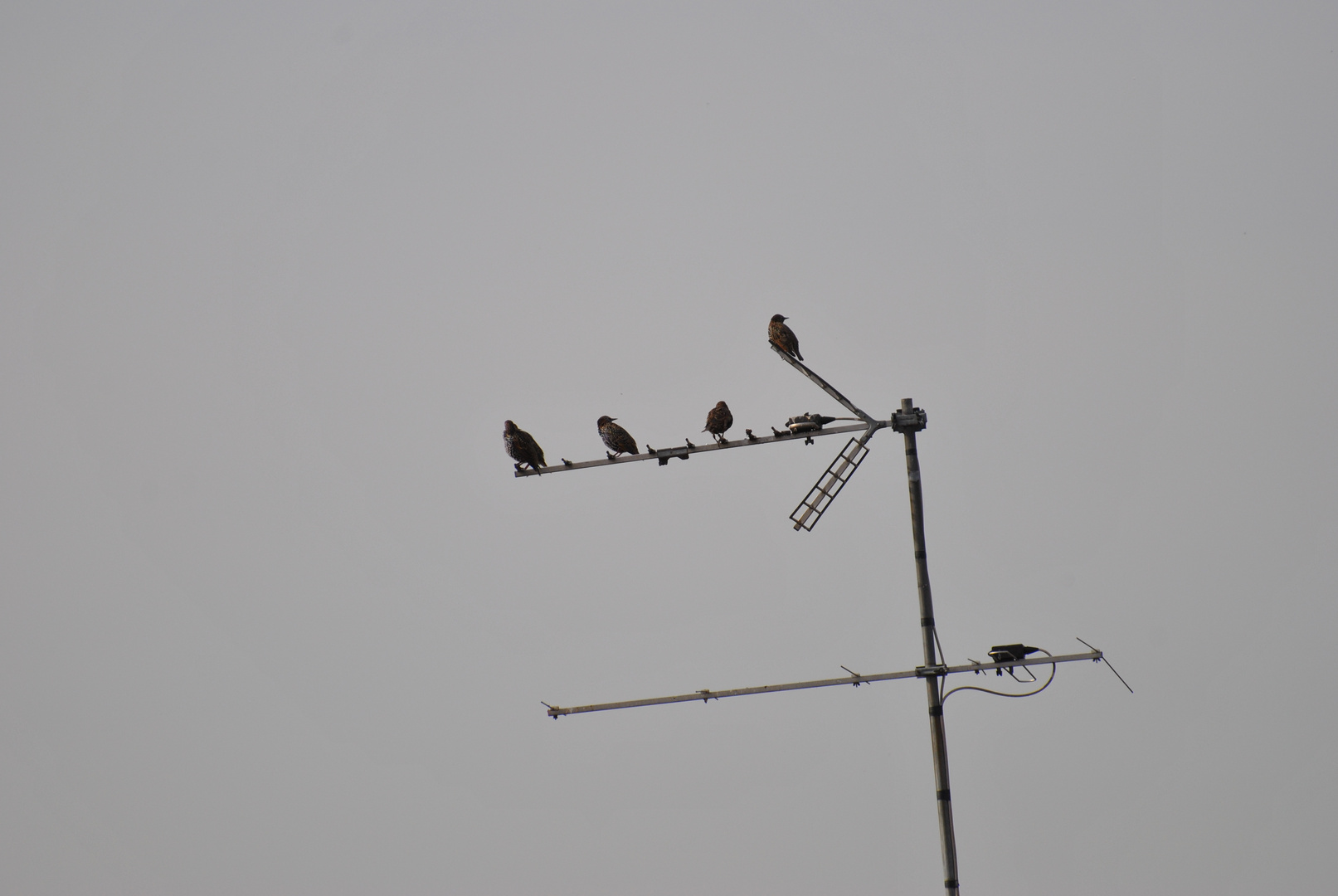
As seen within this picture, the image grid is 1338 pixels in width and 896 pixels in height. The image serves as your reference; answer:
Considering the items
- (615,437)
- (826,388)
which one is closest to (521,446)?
(615,437)

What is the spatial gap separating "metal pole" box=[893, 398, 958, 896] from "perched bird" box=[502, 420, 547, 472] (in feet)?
23.8

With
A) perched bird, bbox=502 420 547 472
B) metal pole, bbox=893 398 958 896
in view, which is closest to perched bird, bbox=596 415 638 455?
perched bird, bbox=502 420 547 472

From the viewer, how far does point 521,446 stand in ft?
70.2

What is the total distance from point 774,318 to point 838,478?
499cm

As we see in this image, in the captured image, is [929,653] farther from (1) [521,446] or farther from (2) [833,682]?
(1) [521,446]

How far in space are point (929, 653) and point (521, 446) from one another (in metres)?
8.16

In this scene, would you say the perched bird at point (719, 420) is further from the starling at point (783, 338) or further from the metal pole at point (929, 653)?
the metal pole at point (929, 653)

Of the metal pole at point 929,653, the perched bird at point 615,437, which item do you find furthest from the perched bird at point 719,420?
the metal pole at point 929,653

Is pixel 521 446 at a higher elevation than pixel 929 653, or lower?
higher

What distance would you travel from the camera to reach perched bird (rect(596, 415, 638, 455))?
841 inches

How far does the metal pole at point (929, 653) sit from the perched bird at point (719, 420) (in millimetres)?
5145

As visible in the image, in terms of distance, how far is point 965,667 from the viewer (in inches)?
605

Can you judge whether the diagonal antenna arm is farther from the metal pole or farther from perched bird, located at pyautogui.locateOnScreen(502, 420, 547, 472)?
perched bird, located at pyautogui.locateOnScreen(502, 420, 547, 472)

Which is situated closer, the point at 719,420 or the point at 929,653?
the point at 929,653
